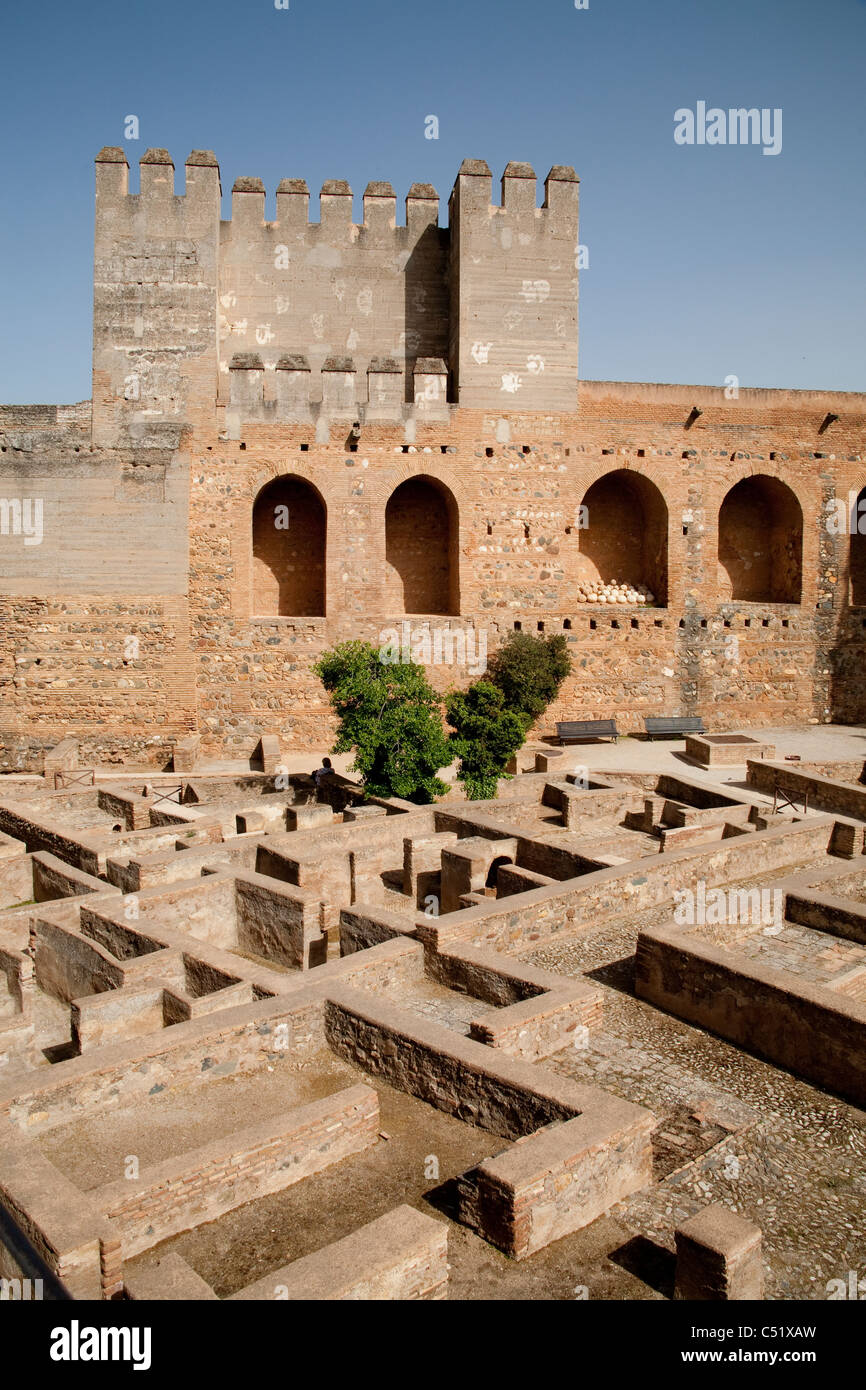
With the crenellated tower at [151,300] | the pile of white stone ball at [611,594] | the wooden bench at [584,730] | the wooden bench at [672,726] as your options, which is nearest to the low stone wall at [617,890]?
the wooden bench at [584,730]

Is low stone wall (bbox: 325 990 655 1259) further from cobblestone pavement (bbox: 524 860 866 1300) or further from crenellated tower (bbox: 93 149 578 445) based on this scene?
crenellated tower (bbox: 93 149 578 445)

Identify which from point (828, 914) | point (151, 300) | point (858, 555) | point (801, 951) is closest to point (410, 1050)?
point (801, 951)

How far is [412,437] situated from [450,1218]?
14.1 meters

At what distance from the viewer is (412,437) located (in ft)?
55.7

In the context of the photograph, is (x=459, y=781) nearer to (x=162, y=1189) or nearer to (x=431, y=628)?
(x=431, y=628)

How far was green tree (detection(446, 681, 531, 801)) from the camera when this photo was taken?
543 inches

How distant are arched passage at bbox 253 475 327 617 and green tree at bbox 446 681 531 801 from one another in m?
4.32

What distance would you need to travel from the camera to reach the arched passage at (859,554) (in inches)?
798

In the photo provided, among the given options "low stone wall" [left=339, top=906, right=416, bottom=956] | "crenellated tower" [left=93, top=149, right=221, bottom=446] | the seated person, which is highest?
"crenellated tower" [left=93, top=149, right=221, bottom=446]

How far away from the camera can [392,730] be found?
1281 cm

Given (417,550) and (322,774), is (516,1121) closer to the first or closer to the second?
(322,774)

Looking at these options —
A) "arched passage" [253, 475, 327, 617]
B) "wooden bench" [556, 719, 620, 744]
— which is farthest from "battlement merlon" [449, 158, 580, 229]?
"wooden bench" [556, 719, 620, 744]

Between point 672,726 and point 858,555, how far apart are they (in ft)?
20.9

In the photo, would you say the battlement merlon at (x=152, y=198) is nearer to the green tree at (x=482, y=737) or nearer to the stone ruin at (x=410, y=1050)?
the green tree at (x=482, y=737)
